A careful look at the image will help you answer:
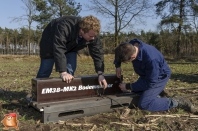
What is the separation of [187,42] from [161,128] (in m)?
35.2

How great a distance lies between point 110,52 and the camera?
1235 inches

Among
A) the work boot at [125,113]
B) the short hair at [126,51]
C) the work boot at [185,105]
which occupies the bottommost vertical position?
the work boot at [125,113]

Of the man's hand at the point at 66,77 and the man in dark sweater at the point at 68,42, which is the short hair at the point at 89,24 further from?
the man's hand at the point at 66,77

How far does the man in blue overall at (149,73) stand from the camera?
397 centimetres

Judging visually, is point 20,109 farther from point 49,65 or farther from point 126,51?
point 126,51

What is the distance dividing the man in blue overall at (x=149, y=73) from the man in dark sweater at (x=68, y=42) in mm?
612

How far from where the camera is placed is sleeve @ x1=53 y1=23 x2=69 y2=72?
13.3ft

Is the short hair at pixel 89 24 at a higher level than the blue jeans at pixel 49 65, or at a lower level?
higher

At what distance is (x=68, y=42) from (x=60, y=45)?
35cm

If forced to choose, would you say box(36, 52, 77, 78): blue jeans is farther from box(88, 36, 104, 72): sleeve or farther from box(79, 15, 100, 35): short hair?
box(79, 15, 100, 35): short hair

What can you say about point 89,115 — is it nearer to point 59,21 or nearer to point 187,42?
point 59,21

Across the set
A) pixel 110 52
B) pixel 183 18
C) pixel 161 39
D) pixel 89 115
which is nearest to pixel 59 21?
pixel 89 115

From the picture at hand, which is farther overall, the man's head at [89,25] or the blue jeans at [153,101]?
the blue jeans at [153,101]

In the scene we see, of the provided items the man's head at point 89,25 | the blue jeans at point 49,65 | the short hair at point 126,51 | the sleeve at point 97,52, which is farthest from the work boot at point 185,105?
the blue jeans at point 49,65
